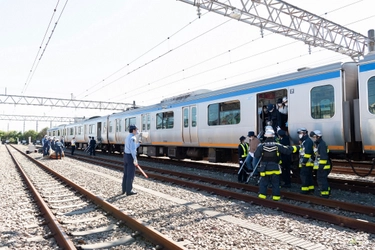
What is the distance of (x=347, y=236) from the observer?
465 centimetres

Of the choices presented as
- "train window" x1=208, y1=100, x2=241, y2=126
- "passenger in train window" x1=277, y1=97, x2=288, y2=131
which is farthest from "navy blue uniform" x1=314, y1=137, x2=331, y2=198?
"train window" x1=208, y1=100, x2=241, y2=126

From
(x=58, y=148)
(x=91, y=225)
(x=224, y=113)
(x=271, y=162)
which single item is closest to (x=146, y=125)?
(x=224, y=113)

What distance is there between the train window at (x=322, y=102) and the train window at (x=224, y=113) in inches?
114

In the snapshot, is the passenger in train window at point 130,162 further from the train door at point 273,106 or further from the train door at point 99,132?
the train door at point 99,132

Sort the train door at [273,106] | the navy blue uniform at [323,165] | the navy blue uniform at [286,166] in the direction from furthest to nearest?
the train door at [273,106] < the navy blue uniform at [286,166] < the navy blue uniform at [323,165]

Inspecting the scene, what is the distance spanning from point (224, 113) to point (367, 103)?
5234 millimetres

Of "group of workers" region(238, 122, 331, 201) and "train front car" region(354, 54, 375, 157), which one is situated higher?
"train front car" region(354, 54, 375, 157)

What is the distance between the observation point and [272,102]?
10555 mm

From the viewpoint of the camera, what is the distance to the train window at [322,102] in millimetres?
7961

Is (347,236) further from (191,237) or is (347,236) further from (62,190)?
(62,190)

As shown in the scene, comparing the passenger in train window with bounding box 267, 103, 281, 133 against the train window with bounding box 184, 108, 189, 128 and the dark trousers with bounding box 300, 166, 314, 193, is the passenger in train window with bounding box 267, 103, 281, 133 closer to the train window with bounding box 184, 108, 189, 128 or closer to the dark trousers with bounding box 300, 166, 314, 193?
the dark trousers with bounding box 300, 166, 314, 193

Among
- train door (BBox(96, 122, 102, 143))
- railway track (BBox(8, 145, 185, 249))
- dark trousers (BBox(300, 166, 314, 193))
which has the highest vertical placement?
train door (BBox(96, 122, 102, 143))

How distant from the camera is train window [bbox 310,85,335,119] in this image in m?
7.96

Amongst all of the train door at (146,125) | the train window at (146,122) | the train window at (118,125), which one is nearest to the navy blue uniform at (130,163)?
the train door at (146,125)
